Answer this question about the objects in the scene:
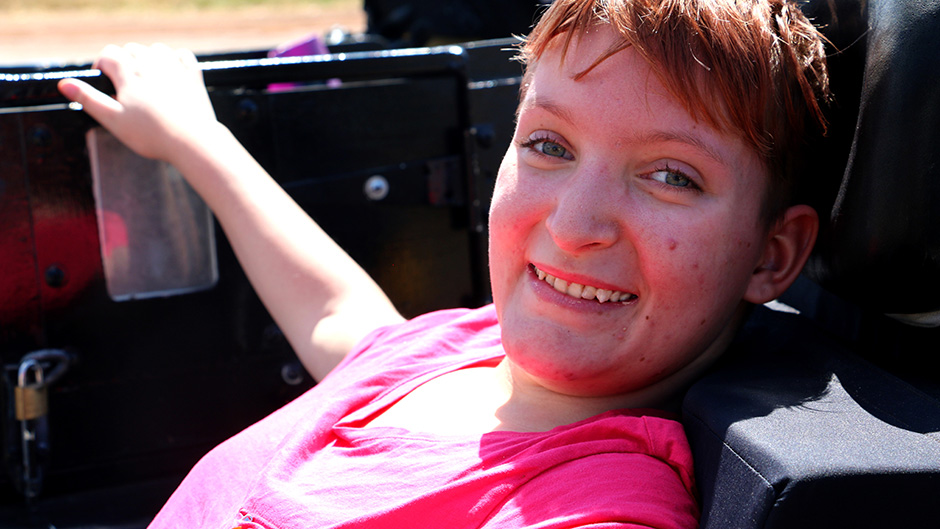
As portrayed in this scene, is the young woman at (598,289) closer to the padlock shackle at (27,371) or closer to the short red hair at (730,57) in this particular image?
the short red hair at (730,57)

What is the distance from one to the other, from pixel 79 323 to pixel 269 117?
491 millimetres

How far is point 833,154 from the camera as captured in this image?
3.78 ft

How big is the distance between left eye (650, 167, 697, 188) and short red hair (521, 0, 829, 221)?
7 cm

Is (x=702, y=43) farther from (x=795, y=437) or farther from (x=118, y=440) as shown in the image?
(x=118, y=440)

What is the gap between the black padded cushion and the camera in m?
0.78

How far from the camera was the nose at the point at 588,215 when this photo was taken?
3.34ft

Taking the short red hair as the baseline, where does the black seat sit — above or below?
below

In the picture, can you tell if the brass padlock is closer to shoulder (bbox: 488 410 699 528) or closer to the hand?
the hand

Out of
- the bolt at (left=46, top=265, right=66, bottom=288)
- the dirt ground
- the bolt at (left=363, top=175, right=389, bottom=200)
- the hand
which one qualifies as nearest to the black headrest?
the bolt at (left=363, top=175, right=389, bottom=200)

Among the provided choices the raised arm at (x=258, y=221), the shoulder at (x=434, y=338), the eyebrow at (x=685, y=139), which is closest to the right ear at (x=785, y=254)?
the eyebrow at (x=685, y=139)

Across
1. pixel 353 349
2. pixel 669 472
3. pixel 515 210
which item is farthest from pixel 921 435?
pixel 353 349

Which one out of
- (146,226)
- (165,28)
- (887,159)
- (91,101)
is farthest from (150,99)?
(165,28)

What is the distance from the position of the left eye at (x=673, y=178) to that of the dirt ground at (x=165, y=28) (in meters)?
9.84

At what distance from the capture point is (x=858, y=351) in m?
1.20
